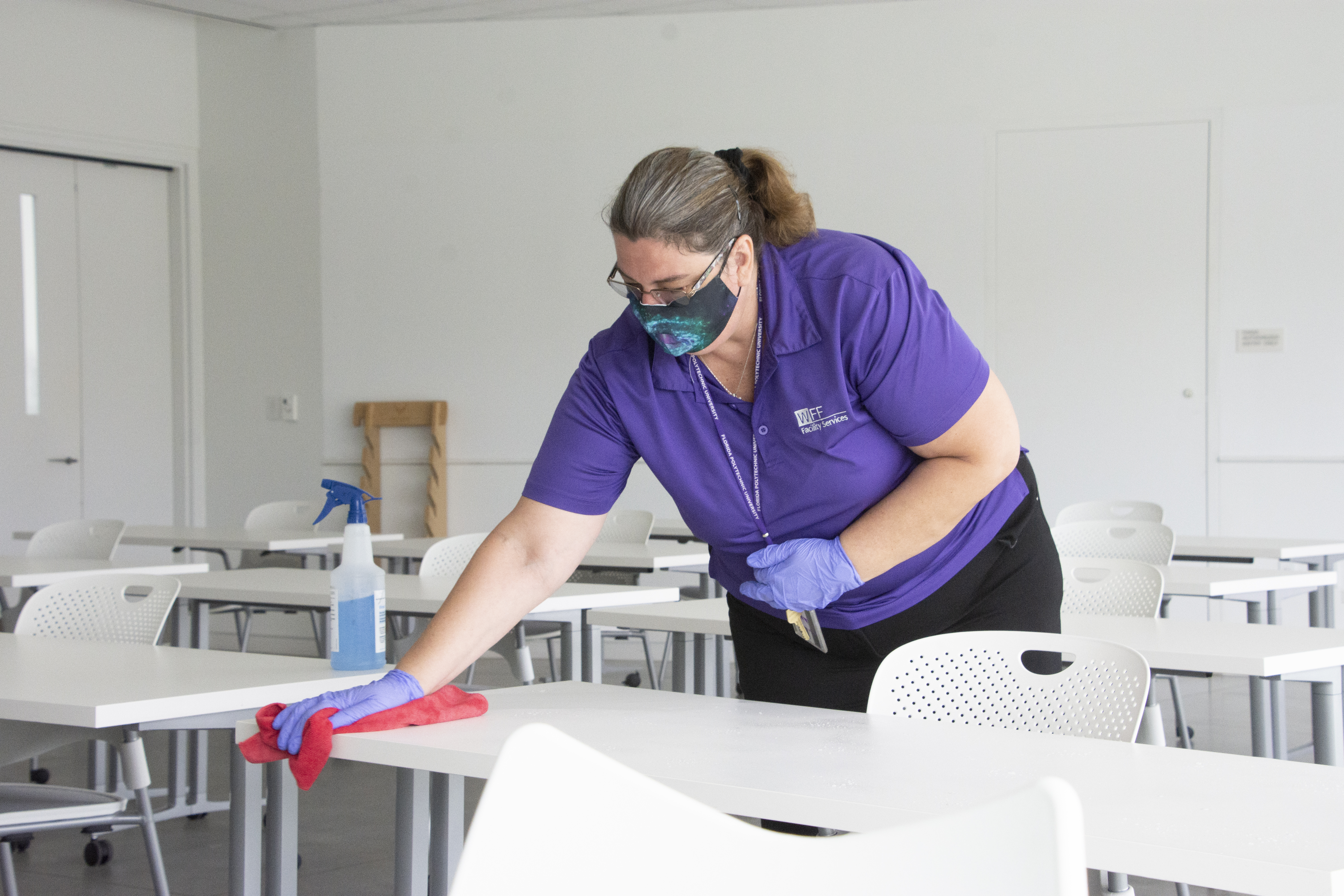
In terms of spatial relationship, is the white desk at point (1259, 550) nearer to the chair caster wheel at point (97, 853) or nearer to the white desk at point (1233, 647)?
the white desk at point (1233, 647)

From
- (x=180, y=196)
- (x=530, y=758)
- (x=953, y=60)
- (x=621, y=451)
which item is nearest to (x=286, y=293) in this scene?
(x=180, y=196)

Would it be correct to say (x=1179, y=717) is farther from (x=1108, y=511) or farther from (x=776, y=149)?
(x=776, y=149)

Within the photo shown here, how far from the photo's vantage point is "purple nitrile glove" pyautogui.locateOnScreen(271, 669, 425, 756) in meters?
1.43

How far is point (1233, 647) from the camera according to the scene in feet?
6.97

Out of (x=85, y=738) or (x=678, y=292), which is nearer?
(x=678, y=292)

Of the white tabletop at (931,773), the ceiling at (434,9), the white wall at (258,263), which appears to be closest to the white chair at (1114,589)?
the white tabletop at (931,773)

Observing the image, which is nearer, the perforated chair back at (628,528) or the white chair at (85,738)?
the white chair at (85,738)

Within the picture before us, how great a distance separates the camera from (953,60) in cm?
592

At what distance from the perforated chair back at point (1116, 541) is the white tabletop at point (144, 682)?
2331 mm

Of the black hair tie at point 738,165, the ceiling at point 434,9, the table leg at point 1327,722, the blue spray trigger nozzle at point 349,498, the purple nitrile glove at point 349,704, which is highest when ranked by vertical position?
the ceiling at point 434,9

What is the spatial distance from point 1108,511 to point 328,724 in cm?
389

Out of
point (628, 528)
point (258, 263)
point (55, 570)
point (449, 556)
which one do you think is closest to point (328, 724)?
point (449, 556)

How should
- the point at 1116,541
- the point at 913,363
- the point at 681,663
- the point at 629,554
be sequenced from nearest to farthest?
the point at 913,363 < the point at 681,663 < the point at 1116,541 < the point at 629,554

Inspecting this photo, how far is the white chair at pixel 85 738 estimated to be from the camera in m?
1.88
